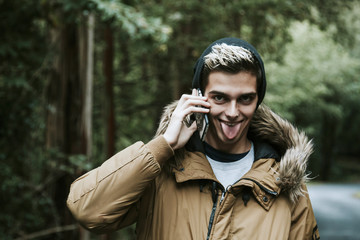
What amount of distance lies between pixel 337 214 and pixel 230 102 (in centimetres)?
1354

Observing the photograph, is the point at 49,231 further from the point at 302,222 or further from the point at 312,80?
the point at 312,80

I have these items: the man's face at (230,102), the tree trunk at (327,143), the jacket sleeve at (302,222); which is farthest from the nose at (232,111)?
the tree trunk at (327,143)

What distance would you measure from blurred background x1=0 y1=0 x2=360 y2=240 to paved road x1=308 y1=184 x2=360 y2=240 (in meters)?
5.23

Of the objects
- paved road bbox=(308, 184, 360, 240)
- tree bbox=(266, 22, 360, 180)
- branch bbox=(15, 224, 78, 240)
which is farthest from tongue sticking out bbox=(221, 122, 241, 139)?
tree bbox=(266, 22, 360, 180)

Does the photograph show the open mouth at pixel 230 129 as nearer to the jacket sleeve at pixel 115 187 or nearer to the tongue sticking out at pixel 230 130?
the tongue sticking out at pixel 230 130

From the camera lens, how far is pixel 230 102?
6.57 feet

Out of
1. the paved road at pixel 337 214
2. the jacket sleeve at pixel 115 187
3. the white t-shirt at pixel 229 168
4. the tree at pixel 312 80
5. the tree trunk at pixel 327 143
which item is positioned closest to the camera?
the jacket sleeve at pixel 115 187

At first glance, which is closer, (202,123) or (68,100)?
(202,123)

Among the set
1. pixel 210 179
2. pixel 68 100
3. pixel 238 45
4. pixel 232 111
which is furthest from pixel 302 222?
pixel 68 100

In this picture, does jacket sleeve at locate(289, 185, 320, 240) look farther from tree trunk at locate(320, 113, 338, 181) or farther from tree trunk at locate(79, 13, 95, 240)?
tree trunk at locate(320, 113, 338, 181)

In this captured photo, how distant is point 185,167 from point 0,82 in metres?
3.29

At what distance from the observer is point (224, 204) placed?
1908mm

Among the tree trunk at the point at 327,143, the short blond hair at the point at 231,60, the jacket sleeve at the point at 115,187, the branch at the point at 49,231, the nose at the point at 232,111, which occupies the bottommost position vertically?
the tree trunk at the point at 327,143

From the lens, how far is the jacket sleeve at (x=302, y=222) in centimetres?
201
